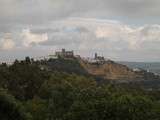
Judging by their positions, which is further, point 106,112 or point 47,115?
point 47,115

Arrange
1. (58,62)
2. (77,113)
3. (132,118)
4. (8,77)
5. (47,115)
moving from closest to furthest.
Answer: (132,118) < (77,113) < (47,115) < (8,77) < (58,62)

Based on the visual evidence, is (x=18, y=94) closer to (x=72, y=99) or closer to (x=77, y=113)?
(x=72, y=99)

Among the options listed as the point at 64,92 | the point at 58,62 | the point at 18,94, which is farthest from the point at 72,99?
the point at 58,62

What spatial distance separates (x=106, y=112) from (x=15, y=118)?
28.0 feet

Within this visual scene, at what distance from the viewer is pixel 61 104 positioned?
63.8 m

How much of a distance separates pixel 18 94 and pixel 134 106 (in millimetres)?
41377

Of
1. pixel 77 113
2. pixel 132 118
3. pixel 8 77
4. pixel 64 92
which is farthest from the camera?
pixel 8 77

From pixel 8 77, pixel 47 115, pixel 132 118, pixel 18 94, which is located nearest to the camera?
pixel 132 118

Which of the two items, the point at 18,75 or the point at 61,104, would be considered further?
the point at 18,75

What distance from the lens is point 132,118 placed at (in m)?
45.7

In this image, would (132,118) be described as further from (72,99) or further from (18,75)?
(18,75)

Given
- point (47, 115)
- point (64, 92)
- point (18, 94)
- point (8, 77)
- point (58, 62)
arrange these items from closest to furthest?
point (47, 115) → point (64, 92) → point (18, 94) → point (8, 77) → point (58, 62)

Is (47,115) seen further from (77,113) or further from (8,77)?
(8,77)

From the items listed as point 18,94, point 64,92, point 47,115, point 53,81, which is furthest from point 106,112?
point 53,81
